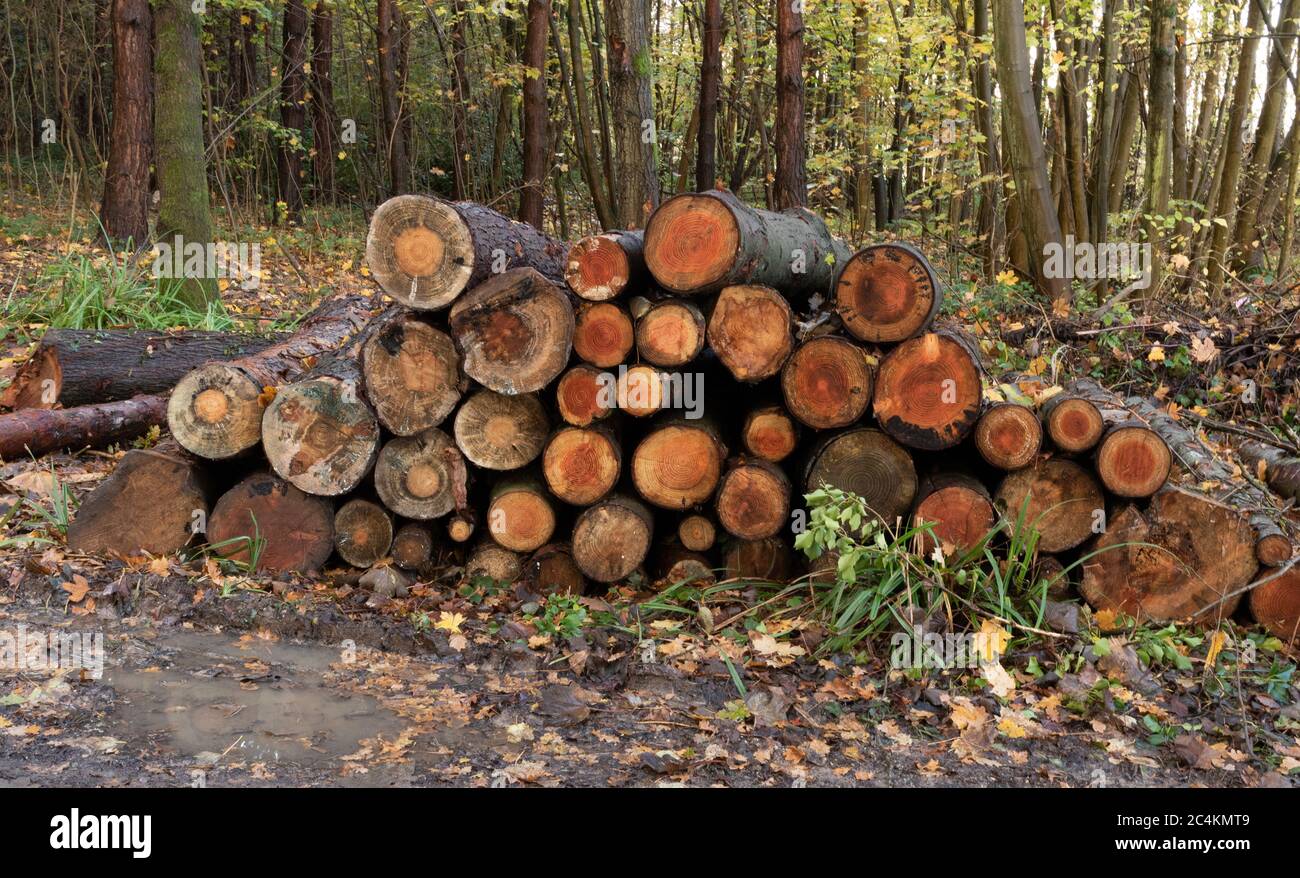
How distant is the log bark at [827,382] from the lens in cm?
486

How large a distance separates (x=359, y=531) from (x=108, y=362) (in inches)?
126

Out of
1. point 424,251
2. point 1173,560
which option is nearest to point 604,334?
point 424,251

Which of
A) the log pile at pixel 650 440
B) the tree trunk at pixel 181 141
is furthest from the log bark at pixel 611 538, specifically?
the tree trunk at pixel 181 141

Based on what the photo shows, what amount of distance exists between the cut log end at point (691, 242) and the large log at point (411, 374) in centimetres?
115

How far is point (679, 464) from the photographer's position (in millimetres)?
5113

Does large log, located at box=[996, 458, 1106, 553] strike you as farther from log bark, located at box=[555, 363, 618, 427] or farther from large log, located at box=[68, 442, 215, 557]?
large log, located at box=[68, 442, 215, 557]

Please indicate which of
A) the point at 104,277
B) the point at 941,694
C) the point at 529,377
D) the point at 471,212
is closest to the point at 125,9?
the point at 104,277

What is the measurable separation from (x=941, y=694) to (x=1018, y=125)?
6.56 metres

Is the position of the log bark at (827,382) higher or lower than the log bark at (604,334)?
lower

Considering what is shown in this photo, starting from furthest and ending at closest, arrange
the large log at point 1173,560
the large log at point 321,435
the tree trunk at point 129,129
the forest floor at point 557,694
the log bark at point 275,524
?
the tree trunk at point 129,129 < the log bark at point 275,524 < the large log at point 321,435 < the large log at point 1173,560 < the forest floor at point 557,694

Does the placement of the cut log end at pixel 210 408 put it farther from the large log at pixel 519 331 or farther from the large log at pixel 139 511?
the large log at pixel 519 331

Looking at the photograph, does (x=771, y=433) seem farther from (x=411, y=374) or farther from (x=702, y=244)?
(x=411, y=374)

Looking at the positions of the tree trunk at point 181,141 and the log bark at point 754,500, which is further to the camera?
the tree trunk at point 181,141
